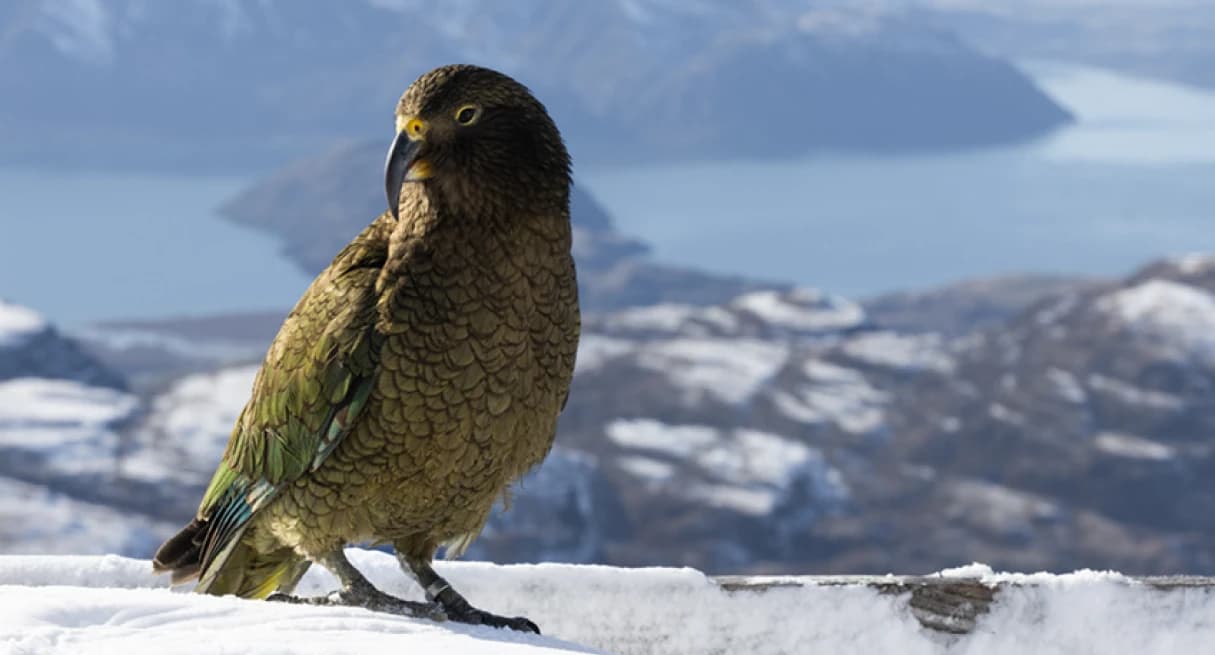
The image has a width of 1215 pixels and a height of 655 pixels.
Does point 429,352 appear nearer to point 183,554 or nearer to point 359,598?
point 359,598

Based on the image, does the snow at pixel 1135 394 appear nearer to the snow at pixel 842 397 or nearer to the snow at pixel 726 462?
the snow at pixel 842 397

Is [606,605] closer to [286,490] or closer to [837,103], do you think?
[286,490]

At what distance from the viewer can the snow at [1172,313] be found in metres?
39.3

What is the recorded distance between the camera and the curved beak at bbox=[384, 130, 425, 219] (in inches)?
113

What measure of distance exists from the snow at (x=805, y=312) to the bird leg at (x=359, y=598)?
39614 millimetres

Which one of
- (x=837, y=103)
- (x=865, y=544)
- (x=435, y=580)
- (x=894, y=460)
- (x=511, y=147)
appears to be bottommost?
(x=435, y=580)

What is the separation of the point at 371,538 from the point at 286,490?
0.74ft

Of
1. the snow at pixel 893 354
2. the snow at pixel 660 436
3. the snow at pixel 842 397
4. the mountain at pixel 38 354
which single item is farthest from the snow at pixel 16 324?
the snow at pixel 893 354

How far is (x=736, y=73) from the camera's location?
66.6 metres

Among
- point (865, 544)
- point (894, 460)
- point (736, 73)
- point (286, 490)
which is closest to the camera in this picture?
point (286, 490)

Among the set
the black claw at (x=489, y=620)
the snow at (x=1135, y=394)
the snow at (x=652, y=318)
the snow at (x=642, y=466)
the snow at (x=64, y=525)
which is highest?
the snow at (x=652, y=318)

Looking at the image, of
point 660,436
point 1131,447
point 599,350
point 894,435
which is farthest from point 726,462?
point 1131,447

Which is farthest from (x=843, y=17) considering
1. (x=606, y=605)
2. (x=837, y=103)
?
(x=606, y=605)

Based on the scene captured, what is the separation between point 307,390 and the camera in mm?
3148
